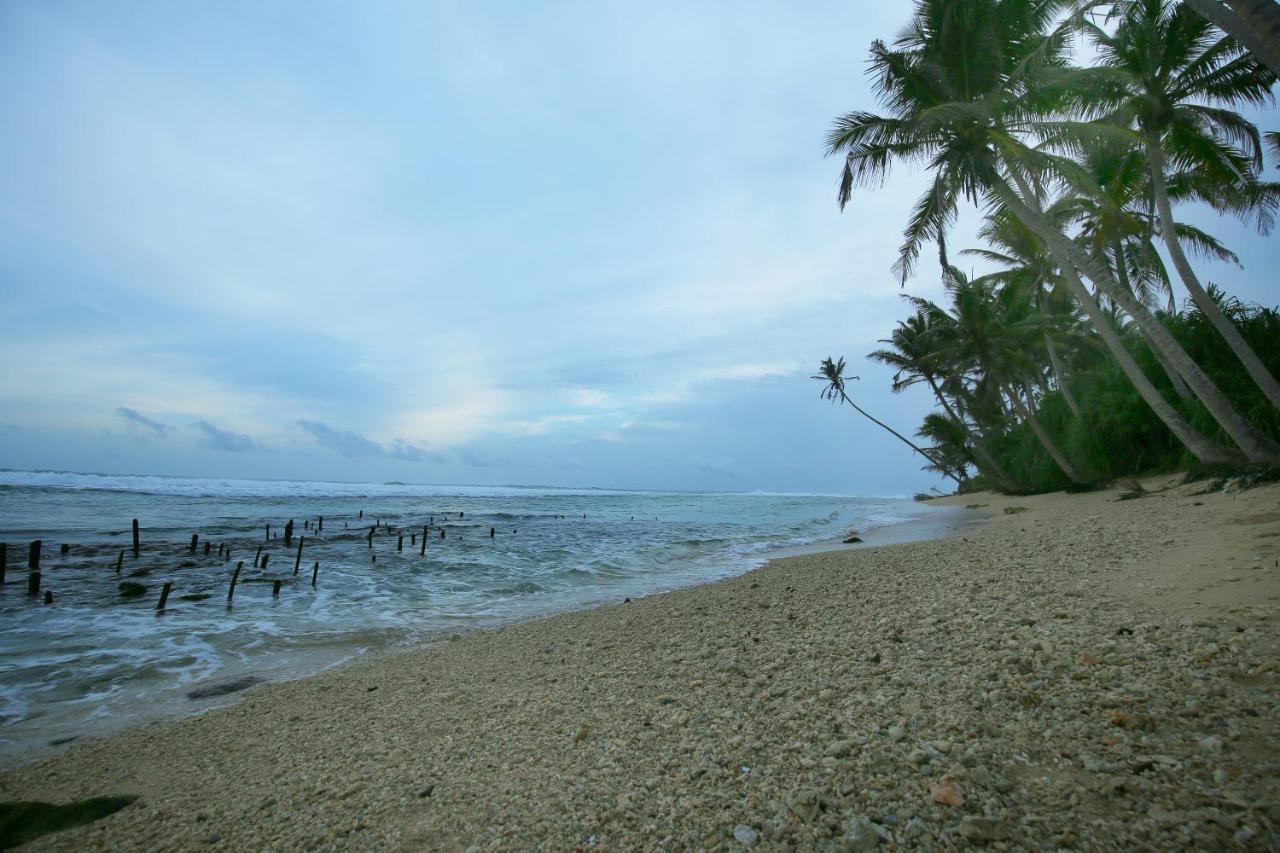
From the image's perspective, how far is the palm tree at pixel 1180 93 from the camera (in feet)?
43.2

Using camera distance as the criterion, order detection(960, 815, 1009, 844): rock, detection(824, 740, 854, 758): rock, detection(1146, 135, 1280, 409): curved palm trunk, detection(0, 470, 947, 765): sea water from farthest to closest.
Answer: detection(1146, 135, 1280, 409): curved palm trunk → detection(0, 470, 947, 765): sea water → detection(824, 740, 854, 758): rock → detection(960, 815, 1009, 844): rock

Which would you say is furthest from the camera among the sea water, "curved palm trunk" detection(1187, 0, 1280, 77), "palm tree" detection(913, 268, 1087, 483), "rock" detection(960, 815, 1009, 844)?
"palm tree" detection(913, 268, 1087, 483)

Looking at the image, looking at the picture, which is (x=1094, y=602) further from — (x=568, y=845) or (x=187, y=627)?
(x=187, y=627)

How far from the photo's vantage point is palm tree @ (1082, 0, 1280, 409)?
13.2 metres

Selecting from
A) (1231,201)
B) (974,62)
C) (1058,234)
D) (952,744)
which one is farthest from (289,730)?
(1231,201)

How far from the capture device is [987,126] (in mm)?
13219

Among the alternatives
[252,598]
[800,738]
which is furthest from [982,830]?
[252,598]

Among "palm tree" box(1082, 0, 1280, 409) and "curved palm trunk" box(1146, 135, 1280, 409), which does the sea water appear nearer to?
"curved palm trunk" box(1146, 135, 1280, 409)

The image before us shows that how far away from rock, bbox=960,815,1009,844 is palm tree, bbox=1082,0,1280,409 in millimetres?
16252

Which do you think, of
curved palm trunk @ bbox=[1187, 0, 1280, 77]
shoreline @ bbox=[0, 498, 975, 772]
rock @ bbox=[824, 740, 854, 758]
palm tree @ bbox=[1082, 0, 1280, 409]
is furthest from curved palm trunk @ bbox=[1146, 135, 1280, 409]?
rock @ bbox=[824, 740, 854, 758]

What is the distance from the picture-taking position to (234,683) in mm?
6812

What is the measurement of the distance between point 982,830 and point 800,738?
1.07 meters

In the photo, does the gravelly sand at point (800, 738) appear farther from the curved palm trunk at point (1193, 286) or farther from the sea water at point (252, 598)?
the curved palm trunk at point (1193, 286)

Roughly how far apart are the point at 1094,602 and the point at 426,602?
10988 millimetres
